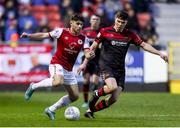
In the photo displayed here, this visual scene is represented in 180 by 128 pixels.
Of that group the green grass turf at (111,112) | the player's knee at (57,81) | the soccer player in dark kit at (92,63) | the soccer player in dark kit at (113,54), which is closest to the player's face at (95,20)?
the soccer player in dark kit at (92,63)

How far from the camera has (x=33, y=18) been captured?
30.2 metres

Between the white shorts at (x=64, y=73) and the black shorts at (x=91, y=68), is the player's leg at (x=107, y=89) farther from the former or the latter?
the black shorts at (x=91, y=68)

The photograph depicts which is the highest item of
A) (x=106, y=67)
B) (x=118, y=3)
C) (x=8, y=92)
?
(x=106, y=67)

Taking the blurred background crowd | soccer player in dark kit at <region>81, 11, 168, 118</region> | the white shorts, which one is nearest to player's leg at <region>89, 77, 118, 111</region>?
soccer player in dark kit at <region>81, 11, 168, 118</region>

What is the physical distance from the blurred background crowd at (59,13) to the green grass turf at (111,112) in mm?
5749

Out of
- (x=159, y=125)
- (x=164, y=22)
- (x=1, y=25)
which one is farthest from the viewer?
(x=164, y=22)

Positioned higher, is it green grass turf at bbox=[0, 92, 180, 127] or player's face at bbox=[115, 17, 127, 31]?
player's face at bbox=[115, 17, 127, 31]

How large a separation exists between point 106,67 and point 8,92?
10875mm

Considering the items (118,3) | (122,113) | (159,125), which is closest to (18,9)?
(118,3)

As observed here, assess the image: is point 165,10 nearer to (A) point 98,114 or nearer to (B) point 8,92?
(B) point 8,92

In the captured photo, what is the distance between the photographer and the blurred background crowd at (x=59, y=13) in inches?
1140

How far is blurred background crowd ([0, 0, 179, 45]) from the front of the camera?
28953 millimetres

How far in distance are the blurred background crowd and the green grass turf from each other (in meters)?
5.75

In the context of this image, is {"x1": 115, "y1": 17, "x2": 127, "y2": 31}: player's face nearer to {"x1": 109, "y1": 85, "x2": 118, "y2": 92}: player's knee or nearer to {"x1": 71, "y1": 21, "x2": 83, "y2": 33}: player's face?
{"x1": 71, "y1": 21, "x2": 83, "y2": 33}: player's face
